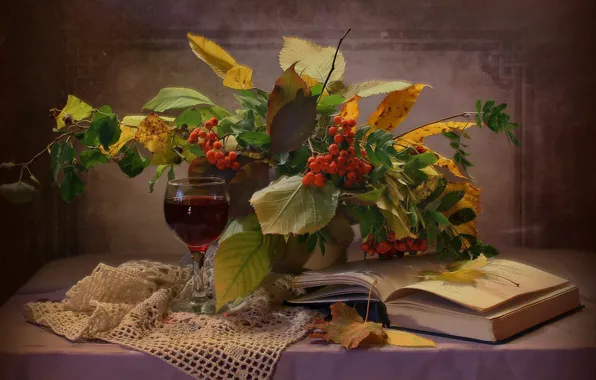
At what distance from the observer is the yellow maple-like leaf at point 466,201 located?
1196 mm

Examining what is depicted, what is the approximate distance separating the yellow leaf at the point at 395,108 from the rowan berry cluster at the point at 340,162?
16 cm

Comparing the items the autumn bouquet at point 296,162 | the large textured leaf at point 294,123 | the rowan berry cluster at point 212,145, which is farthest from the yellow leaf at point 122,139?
the large textured leaf at point 294,123

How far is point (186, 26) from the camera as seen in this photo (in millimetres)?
1595

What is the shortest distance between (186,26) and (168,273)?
66 cm

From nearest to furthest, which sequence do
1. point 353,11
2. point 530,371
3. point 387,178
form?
point 530,371 → point 387,178 → point 353,11

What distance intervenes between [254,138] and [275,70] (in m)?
0.60

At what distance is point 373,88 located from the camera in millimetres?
1130

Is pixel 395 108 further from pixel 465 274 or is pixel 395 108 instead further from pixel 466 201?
pixel 465 274

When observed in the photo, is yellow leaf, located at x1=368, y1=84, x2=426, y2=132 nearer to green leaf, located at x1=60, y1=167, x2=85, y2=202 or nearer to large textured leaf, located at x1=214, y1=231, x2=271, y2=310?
large textured leaf, located at x1=214, y1=231, x2=271, y2=310

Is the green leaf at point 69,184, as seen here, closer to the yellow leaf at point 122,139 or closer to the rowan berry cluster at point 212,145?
the yellow leaf at point 122,139

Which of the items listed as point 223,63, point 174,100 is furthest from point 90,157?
point 223,63

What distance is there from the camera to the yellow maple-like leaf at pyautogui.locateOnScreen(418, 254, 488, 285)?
1.01 m

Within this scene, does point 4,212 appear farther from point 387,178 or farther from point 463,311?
point 463,311

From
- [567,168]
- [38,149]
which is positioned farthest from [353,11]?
[38,149]
